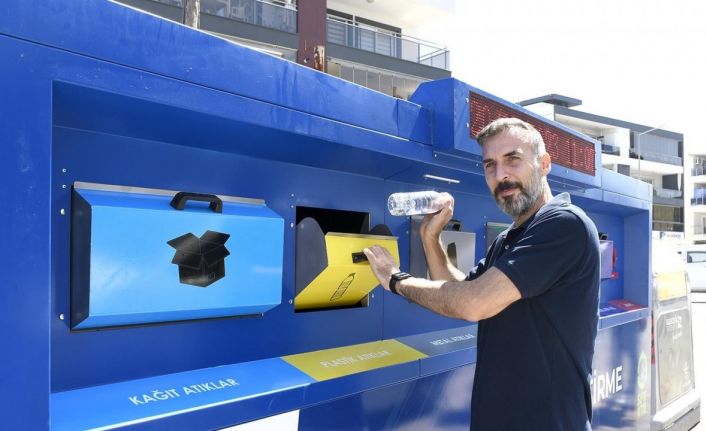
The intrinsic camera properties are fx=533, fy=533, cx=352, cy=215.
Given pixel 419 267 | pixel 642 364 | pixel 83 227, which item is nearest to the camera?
pixel 83 227

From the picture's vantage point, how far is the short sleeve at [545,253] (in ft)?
5.36

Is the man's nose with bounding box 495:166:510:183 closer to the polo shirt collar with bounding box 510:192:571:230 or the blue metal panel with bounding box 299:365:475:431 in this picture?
the polo shirt collar with bounding box 510:192:571:230

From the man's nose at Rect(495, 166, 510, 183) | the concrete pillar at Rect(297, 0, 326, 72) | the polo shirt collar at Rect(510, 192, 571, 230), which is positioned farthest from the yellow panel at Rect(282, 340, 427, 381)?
the concrete pillar at Rect(297, 0, 326, 72)

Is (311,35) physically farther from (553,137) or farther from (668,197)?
(668,197)

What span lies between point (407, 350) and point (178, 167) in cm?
126

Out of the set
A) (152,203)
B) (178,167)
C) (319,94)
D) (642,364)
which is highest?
(319,94)

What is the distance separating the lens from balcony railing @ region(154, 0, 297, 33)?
15.4 m

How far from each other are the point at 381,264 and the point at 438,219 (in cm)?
38

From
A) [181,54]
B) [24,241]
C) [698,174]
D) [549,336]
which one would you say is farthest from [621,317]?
[698,174]

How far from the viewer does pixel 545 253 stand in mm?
1659

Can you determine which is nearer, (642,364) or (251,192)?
(251,192)

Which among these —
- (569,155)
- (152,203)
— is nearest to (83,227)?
(152,203)

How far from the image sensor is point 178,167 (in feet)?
5.66

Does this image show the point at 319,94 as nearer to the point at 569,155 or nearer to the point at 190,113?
the point at 190,113
